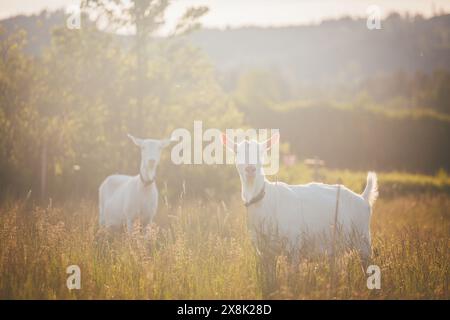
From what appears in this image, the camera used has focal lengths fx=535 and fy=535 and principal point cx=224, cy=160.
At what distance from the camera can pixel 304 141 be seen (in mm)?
44219

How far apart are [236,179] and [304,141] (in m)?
28.6

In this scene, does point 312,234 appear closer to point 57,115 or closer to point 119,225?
point 119,225

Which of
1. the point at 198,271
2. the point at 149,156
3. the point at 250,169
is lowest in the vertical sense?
the point at 198,271

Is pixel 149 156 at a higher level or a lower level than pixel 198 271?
higher


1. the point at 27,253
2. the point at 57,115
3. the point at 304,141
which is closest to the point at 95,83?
the point at 57,115

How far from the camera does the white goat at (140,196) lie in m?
9.11

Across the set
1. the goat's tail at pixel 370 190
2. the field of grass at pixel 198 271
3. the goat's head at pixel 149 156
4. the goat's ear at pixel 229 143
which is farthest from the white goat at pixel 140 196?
the goat's tail at pixel 370 190

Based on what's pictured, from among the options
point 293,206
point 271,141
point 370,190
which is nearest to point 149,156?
point 271,141

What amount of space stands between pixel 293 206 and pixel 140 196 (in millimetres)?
3422

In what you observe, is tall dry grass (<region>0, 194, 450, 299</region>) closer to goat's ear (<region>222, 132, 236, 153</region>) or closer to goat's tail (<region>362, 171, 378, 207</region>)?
goat's tail (<region>362, 171, 378, 207</region>)

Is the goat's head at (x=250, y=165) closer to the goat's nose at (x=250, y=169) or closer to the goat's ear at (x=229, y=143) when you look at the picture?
the goat's nose at (x=250, y=169)

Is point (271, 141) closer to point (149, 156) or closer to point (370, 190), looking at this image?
point (370, 190)

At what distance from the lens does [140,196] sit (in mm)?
9352

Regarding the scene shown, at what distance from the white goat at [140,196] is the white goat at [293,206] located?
2570mm
